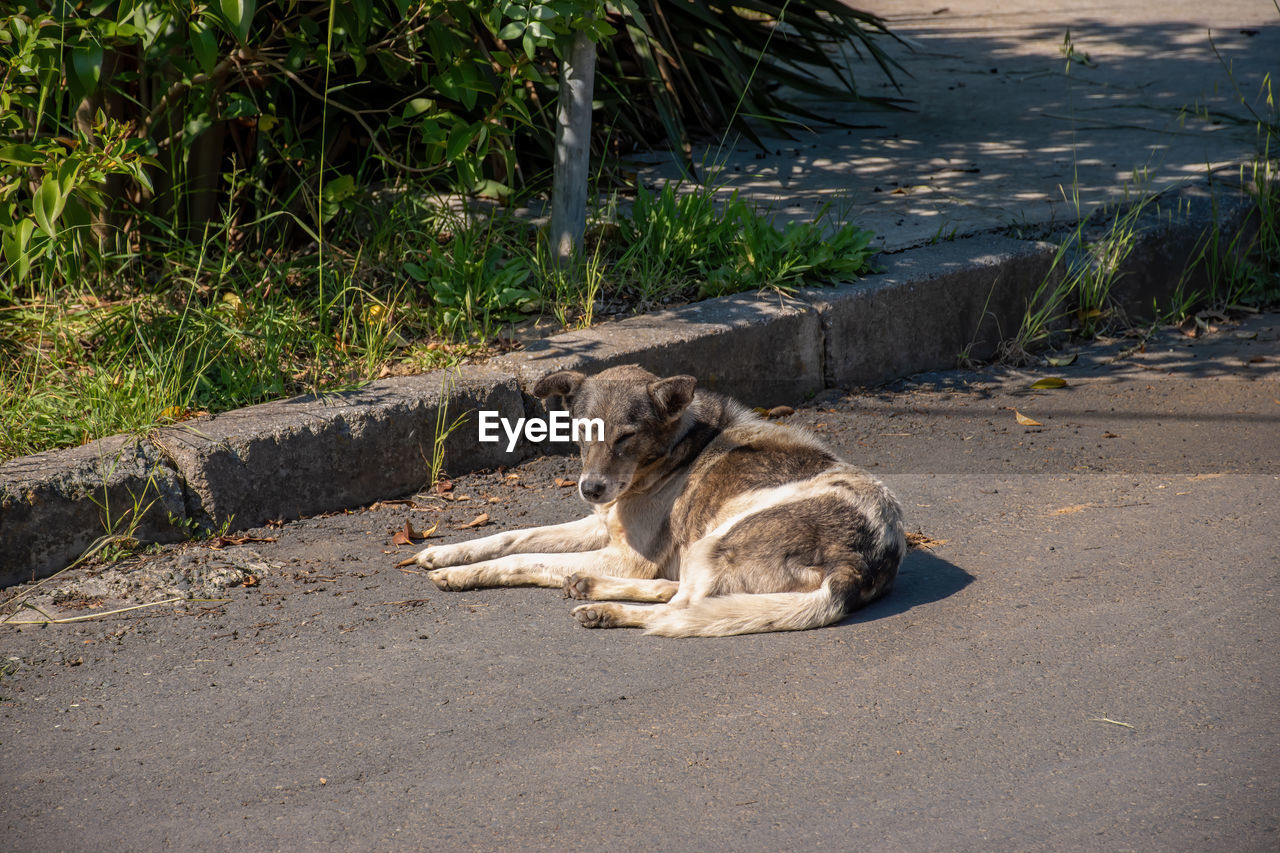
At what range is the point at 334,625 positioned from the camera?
12.3 ft

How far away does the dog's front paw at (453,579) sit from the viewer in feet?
13.3

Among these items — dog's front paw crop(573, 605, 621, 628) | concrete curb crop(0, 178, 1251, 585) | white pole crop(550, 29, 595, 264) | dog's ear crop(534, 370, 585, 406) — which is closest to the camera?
dog's front paw crop(573, 605, 621, 628)

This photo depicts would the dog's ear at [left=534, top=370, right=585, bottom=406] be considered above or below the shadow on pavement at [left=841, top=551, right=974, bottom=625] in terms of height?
above

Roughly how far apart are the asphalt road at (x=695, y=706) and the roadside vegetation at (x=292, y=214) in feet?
3.37

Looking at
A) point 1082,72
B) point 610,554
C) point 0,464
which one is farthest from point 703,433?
point 1082,72

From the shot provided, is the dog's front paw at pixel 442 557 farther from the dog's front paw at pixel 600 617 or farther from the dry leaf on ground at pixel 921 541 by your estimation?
the dry leaf on ground at pixel 921 541

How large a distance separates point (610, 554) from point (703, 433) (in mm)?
561

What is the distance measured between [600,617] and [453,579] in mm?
610

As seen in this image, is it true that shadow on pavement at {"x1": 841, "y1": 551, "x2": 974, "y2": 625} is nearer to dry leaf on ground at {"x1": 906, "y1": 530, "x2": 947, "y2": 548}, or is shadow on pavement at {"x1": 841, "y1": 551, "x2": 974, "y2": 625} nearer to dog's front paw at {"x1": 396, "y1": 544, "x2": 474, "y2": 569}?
dry leaf on ground at {"x1": 906, "y1": 530, "x2": 947, "y2": 548}

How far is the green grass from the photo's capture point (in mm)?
4738

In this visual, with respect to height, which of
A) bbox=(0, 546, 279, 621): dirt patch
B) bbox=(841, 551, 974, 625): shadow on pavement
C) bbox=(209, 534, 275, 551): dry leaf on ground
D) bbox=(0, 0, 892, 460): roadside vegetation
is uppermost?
bbox=(0, 0, 892, 460): roadside vegetation

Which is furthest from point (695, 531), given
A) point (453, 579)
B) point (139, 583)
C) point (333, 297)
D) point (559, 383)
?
point (333, 297)

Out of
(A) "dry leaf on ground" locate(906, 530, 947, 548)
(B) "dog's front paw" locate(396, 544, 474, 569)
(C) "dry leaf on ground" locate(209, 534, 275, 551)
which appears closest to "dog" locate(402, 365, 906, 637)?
(B) "dog's front paw" locate(396, 544, 474, 569)

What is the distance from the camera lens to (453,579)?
13.3 feet
